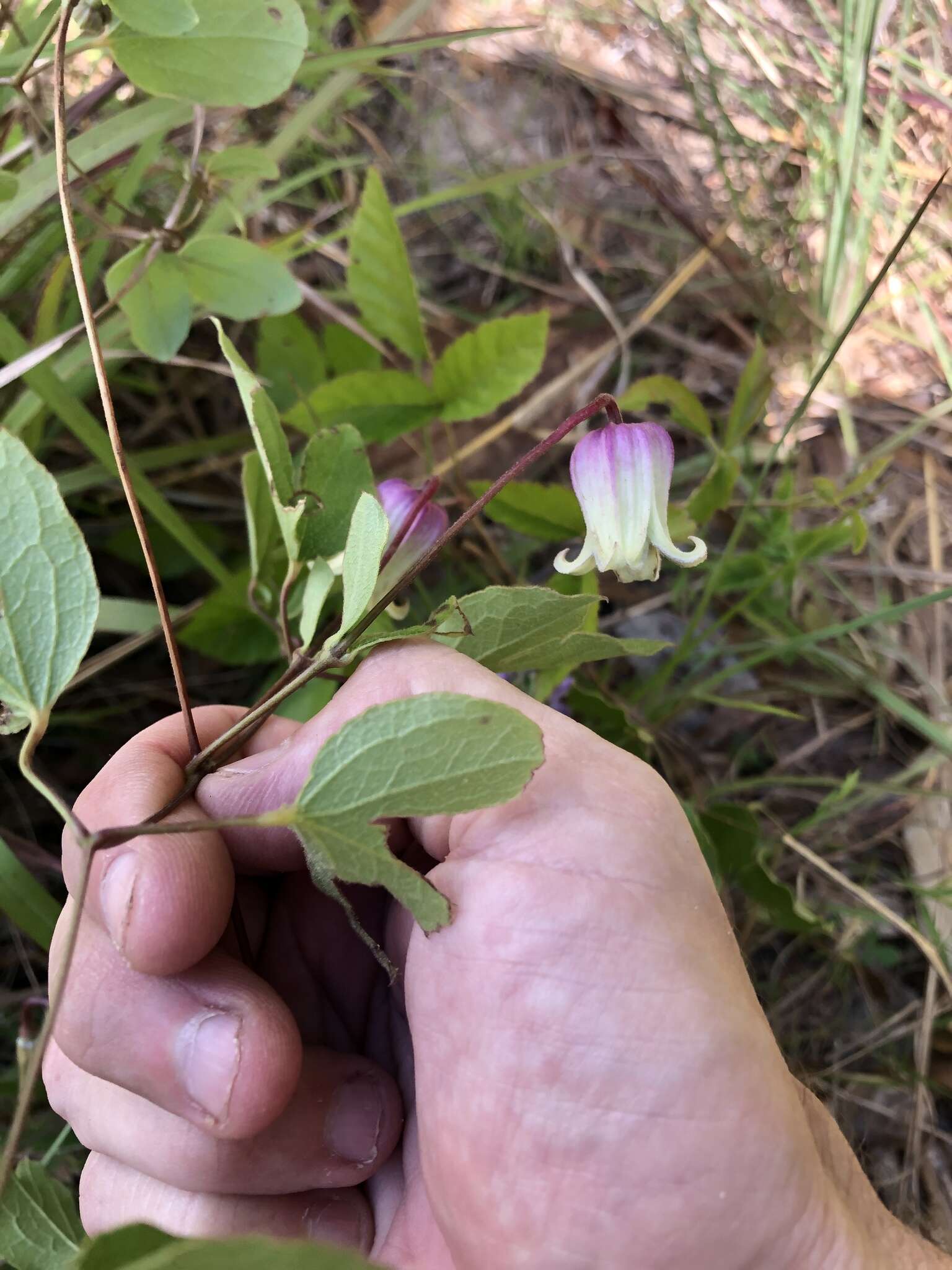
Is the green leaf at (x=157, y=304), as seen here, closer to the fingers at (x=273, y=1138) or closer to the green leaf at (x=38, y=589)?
the green leaf at (x=38, y=589)

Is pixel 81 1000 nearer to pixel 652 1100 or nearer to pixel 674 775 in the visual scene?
pixel 652 1100

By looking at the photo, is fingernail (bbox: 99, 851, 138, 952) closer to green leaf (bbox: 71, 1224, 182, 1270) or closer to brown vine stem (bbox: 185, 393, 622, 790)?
brown vine stem (bbox: 185, 393, 622, 790)

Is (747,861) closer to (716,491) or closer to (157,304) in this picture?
(716,491)

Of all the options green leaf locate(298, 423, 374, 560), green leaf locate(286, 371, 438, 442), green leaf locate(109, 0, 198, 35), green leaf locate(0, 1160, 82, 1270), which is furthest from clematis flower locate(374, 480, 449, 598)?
green leaf locate(0, 1160, 82, 1270)

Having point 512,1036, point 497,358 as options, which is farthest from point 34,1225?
point 497,358

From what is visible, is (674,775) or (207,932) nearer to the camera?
(207,932)

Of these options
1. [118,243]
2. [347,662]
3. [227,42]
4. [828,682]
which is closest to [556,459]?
[828,682]
